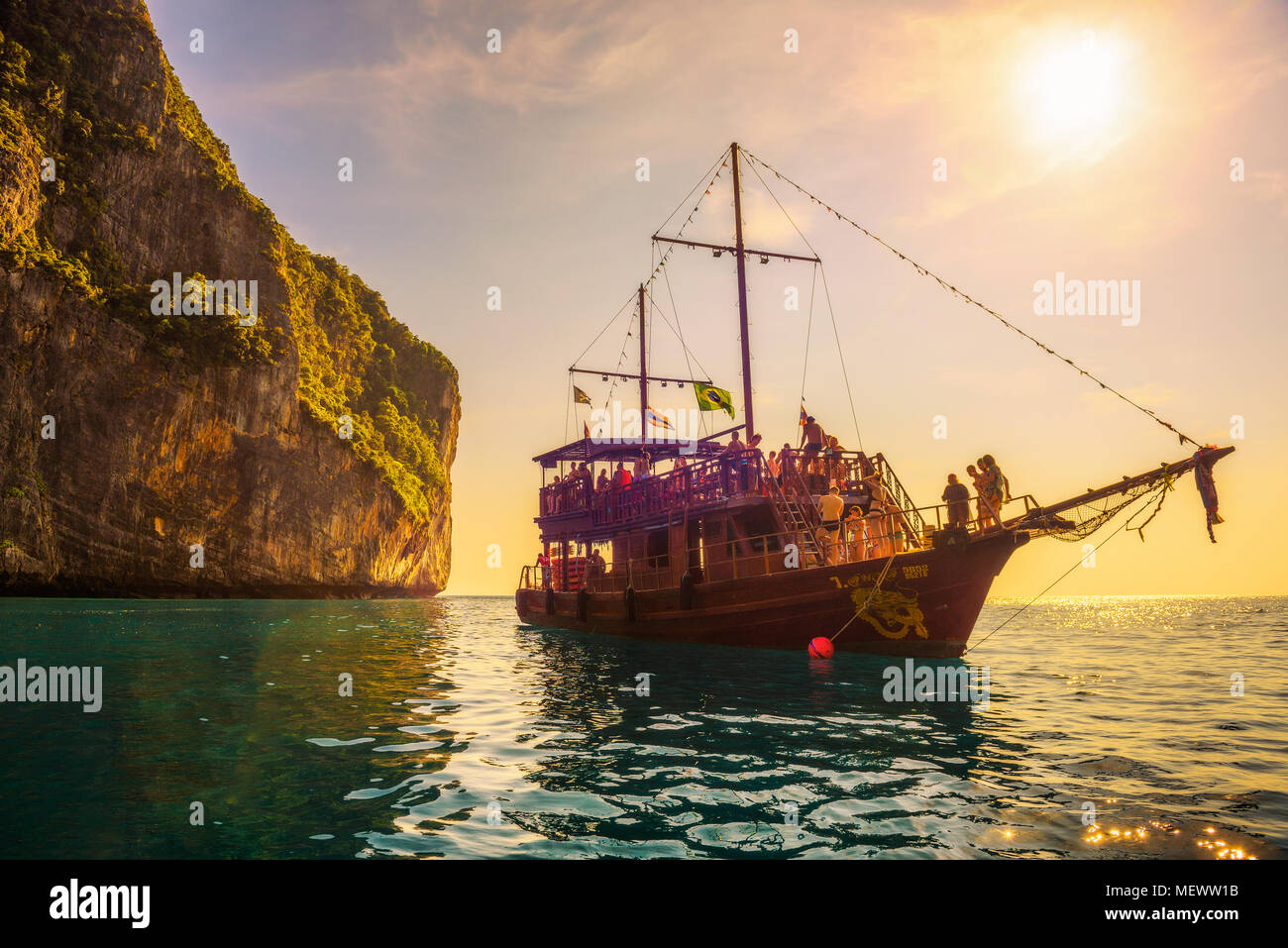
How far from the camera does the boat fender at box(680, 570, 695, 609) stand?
58.6 ft

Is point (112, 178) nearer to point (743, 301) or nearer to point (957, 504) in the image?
point (743, 301)

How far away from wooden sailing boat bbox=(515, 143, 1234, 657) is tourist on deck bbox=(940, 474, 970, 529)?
135mm

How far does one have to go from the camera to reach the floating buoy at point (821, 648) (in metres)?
14.8

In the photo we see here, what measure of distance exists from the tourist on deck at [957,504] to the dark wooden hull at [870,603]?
500mm

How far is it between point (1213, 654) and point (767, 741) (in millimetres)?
17537

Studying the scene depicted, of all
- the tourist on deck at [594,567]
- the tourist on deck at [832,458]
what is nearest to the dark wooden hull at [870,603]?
the tourist on deck at [832,458]

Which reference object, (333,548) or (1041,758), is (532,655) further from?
(333,548)

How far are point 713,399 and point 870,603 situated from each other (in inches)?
290

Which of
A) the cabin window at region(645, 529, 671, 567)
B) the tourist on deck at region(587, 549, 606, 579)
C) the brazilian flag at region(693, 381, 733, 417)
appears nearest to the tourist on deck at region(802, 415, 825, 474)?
the brazilian flag at region(693, 381, 733, 417)

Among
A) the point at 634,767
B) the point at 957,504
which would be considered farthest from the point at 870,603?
the point at 634,767

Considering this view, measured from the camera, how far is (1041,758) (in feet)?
21.9

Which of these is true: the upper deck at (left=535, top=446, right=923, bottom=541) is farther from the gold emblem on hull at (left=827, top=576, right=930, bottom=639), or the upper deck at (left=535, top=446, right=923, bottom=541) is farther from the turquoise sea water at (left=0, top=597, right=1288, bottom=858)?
the turquoise sea water at (left=0, top=597, right=1288, bottom=858)

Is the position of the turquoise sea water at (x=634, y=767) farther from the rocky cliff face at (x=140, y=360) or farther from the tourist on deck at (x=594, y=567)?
the rocky cliff face at (x=140, y=360)
